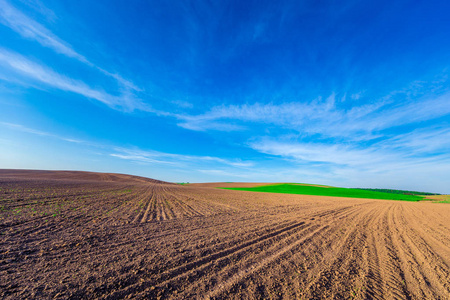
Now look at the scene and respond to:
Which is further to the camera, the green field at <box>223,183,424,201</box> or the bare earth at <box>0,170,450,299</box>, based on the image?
the green field at <box>223,183,424,201</box>

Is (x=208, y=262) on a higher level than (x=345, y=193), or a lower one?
lower

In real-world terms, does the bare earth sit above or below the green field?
below

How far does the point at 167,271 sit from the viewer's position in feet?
13.0

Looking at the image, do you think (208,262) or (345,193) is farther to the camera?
(345,193)

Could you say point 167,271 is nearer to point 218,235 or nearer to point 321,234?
point 218,235

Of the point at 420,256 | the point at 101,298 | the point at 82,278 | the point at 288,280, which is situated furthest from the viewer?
the point at 420,256

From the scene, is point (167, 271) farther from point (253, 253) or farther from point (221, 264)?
point (253, 253)

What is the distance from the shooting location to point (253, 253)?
511cm

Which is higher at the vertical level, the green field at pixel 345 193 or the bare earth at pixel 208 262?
the green field at pixel 345 193

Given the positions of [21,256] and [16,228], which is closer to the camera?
[21,256]

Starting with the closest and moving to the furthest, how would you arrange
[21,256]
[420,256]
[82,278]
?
[82,278], [21,256], [420,256]

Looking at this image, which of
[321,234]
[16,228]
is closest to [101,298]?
[16,228]

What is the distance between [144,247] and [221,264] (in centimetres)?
252

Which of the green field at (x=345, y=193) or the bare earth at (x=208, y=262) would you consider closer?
the bare earth at (x=208, y=262)
